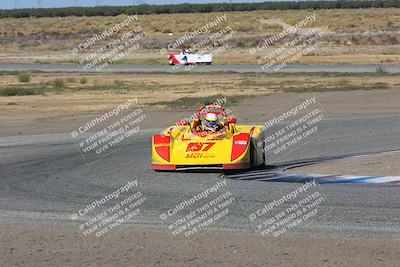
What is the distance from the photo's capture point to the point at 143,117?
96.1 feet

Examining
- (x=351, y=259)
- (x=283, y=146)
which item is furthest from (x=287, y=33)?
(x=351, y=259)

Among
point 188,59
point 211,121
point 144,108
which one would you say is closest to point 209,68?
point 188,59

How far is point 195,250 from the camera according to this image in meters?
9.48

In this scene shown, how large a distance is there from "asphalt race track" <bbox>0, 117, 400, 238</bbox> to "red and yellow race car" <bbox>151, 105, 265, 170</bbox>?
0.77 ft

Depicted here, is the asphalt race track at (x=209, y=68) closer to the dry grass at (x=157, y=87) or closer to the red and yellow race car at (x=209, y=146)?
the dry grass at (x=157, y=87)

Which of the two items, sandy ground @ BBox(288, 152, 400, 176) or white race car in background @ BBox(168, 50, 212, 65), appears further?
white race car in background @ BBox(168, 50, 212, 65)

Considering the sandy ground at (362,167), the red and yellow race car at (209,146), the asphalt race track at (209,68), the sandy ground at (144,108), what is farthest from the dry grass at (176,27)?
the red and yellow race car at (209,146)

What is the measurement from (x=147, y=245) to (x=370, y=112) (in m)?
21.1

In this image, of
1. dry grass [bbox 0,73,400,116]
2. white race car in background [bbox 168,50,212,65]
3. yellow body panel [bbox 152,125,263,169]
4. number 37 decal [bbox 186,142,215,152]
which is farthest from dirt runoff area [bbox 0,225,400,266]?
white race car in background [bbox 168,50,212,65]

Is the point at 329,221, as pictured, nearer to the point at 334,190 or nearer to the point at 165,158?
the point at 334,190

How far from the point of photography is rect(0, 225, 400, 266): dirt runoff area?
8891mm

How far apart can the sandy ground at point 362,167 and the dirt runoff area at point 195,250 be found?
5.66 meters

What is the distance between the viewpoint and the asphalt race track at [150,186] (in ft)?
36.1

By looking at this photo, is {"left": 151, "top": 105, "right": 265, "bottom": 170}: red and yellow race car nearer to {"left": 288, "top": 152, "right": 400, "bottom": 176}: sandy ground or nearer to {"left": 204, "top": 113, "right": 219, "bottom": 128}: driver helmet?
{"left": 204, "top": 113, "right": 219, "bottom": 128}: driver helmet
